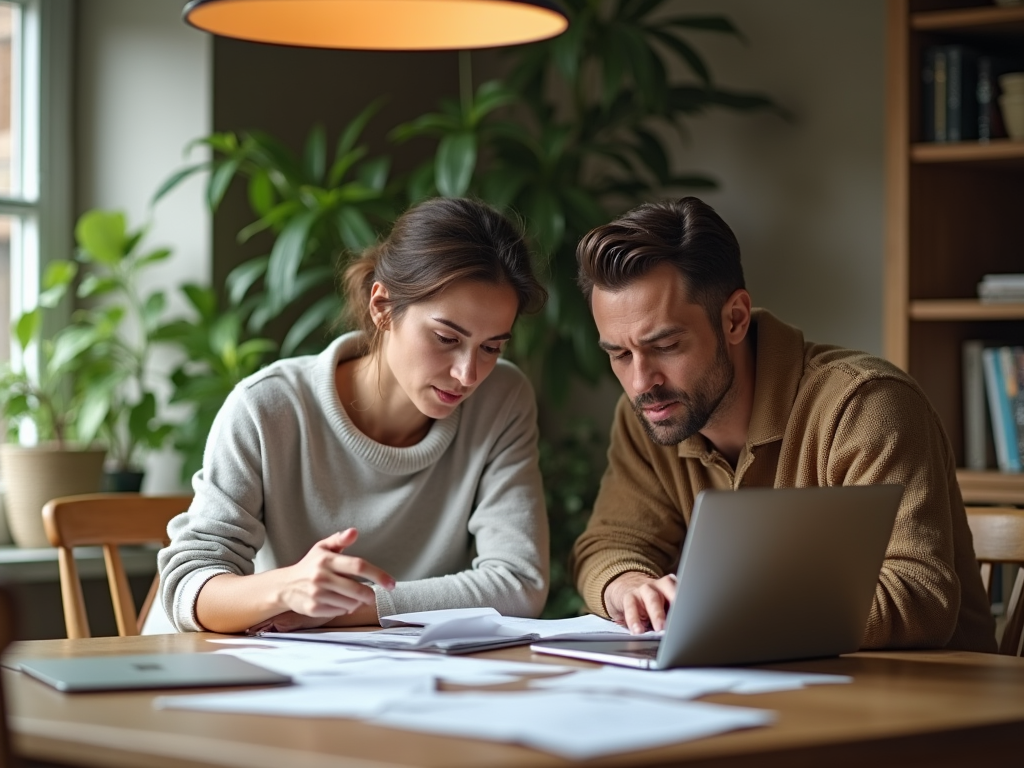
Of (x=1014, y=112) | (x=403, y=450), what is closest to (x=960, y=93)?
(x=1014, y=112)

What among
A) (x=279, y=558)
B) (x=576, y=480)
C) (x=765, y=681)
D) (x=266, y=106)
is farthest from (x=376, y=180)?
(x=765, y=681)

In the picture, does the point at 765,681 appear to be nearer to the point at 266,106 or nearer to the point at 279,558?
the point at 279,558

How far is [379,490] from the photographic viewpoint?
2143 mm

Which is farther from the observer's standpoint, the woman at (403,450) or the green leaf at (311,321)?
the green leaf at (311,321)

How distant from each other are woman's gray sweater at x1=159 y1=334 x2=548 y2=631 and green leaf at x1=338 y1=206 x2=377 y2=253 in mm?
962

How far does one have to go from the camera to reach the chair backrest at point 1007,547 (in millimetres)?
2014

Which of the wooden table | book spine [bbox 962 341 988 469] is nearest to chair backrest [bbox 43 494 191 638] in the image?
the wooden table

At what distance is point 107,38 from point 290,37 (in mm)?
1966

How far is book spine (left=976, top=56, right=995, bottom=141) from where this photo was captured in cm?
302

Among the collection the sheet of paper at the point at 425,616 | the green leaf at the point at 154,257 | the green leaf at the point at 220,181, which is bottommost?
the sheet of paper at the point at 425,616

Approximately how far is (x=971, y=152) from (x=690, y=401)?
4.45 feet

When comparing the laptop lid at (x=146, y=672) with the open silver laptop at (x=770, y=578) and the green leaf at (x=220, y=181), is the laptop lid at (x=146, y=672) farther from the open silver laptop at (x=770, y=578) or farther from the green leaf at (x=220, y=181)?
the green leaf at (x=220, y=181)

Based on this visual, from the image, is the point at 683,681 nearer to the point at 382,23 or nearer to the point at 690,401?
the point at 690,401

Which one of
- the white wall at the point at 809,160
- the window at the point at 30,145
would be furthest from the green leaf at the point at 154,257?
the white wall at the point at 809,160
